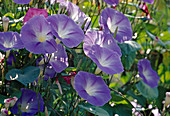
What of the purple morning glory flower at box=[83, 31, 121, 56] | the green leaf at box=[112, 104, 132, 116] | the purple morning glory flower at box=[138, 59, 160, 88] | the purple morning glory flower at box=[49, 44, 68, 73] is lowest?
the green leaf at box=[112, 104, 132, 116]

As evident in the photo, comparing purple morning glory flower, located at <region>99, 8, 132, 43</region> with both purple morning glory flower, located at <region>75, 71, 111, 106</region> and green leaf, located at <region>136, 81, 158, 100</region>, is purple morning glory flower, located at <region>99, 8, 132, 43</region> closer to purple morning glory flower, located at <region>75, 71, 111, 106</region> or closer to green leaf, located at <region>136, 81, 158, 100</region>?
purple morning glory flower, located at <region>75, 71, 111, 106</region>

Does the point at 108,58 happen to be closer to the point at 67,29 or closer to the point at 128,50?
the point at 67,29

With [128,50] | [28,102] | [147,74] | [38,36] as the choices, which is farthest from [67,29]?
[147,74]

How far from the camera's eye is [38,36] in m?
0.66

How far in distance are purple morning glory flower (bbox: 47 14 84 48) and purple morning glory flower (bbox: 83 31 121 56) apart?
0.09ft

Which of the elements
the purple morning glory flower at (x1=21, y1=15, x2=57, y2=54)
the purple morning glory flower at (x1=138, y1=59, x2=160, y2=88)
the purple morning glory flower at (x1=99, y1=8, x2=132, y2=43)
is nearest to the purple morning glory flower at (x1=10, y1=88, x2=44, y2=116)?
the purple morning glory flower at (x1=21, y1=15, x2=57, y2=54)

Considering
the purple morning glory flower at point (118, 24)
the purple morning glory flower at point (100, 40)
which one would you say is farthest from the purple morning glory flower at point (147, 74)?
the purple morning glory flower at point (100, 40)

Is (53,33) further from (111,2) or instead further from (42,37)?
(111,2)

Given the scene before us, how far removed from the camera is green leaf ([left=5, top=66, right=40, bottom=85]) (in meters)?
0.65

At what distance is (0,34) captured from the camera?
69 centimetres

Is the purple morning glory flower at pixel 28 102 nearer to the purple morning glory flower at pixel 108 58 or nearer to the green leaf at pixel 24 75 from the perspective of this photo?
the green leaf at pixel 24 75

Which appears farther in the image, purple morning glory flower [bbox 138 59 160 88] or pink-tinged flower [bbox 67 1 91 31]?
purple morning glory flower [bbox 138 59 160 88]

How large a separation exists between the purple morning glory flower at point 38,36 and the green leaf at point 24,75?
0.28ft

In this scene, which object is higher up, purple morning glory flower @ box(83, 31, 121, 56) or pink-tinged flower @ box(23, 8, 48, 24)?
pink-tinged flower @ box(23, 8, 48, 24)
